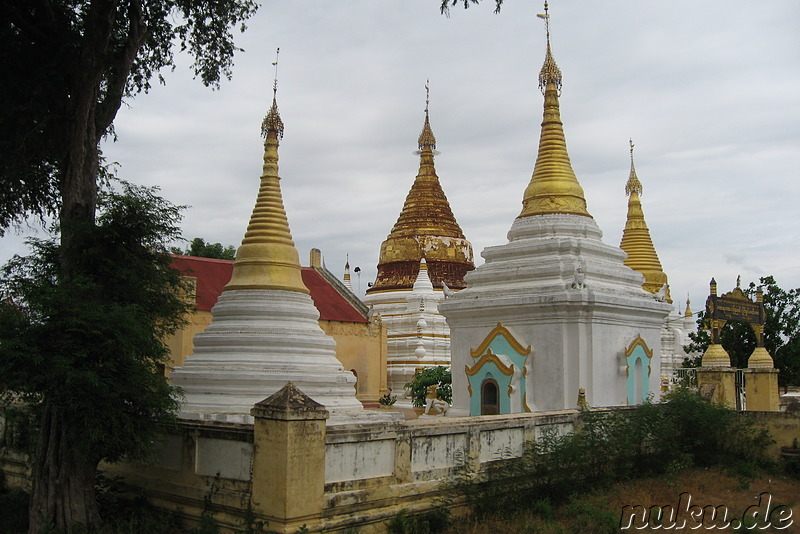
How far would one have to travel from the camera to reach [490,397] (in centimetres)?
1986

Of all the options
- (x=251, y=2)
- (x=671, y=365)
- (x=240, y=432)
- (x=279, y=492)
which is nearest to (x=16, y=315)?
(x=240, y=432)

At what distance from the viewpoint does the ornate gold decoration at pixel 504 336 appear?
1914 centimetres

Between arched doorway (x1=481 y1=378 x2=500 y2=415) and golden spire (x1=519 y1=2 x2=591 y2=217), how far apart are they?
4.81m

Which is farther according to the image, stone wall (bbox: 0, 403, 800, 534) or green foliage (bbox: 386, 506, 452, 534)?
green foliage (bbox: 386, 506, 452, 534)

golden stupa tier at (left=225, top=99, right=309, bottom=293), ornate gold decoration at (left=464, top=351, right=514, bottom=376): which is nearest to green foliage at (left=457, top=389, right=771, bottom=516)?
ornate gold decoration at (left=464, top=351, right=514, bottom=376)

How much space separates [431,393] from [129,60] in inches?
642

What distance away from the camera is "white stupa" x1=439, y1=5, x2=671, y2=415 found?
18703 millimetres

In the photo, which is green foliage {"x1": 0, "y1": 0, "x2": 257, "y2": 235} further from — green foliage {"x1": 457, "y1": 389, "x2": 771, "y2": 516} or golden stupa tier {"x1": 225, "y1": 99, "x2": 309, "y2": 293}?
green foliage {"x1": 457, "y1": 389, "x2": 771, "y2": 516}

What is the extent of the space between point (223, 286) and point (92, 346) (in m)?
18.7

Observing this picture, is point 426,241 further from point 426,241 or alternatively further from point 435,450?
point 435,450

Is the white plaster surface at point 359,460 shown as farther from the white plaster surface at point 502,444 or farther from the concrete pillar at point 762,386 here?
the concrete pillar at point 762,386

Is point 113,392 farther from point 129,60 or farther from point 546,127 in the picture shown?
point 546,127

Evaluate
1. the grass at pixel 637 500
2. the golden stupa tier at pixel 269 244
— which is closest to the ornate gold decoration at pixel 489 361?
the grass at pixel 637 500

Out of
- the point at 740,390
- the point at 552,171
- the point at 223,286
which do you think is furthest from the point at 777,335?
the point at 223,286
